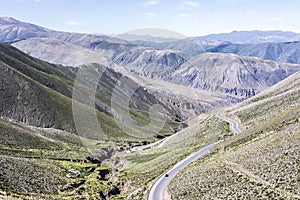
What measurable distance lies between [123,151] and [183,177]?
91732 millimetres

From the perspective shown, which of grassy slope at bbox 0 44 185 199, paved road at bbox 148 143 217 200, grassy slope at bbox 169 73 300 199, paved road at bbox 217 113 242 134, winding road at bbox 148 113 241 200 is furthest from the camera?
paved road at bbox 217 113 242 134

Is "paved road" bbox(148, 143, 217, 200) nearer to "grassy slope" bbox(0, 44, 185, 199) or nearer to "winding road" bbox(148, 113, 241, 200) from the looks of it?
"winding road" bbox(148, 113, 241, 200)

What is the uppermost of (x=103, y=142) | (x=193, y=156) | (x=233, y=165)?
(x=233, y=165)

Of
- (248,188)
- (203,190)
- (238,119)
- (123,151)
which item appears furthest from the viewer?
(123,151)

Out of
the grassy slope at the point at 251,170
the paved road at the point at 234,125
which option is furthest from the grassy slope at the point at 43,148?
the paved road at the point at 234,125

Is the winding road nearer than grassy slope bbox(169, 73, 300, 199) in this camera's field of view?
No

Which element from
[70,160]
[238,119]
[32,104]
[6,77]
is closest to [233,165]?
[238,119]

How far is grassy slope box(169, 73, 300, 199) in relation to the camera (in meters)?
44.2

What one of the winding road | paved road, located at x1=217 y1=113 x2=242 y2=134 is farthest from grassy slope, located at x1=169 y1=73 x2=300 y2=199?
paved road, located at x1=217 y1=113 x2=242 y2=134

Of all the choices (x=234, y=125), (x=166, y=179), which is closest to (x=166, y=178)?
(x=166, y=179)

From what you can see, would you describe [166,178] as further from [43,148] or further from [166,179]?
[43,148]

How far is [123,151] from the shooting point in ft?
494

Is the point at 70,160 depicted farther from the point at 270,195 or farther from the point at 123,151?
the point at 270,195

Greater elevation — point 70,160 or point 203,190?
point 203,190
